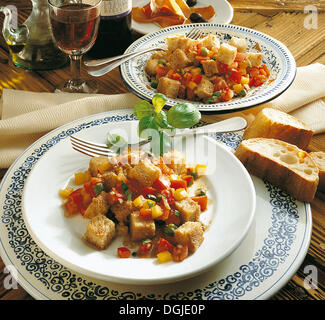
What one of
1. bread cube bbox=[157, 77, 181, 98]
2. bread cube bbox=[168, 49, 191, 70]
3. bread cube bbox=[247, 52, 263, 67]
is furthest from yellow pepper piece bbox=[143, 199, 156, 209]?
bread cube bbox=[247, 52, 263, 67]

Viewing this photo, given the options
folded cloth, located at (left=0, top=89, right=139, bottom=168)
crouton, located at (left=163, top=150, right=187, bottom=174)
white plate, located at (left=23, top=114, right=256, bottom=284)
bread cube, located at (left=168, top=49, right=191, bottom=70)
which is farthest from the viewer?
bread cube, located at (left=168, top=49, right=191, bottom=70)

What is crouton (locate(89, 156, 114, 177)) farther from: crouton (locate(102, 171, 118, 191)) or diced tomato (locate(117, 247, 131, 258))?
diced tomato (locate(117, 247, 131, 258))

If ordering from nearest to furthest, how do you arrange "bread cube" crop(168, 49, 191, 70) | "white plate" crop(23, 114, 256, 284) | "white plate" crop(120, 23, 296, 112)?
"white plate" crop(23, 114, 256, 284), "white plate" crop(120, 23, 296, 112), "bread cube" crop(168, 49, 191, 70)

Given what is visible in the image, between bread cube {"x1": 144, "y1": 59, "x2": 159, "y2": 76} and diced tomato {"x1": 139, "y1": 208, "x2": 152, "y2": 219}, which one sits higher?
diced tomato {"x1": 139, "y1": 208, "x2": 152, "y2": 219}

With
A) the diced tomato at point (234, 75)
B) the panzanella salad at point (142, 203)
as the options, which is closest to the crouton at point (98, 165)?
the panzanella salad at point (142, 203)
